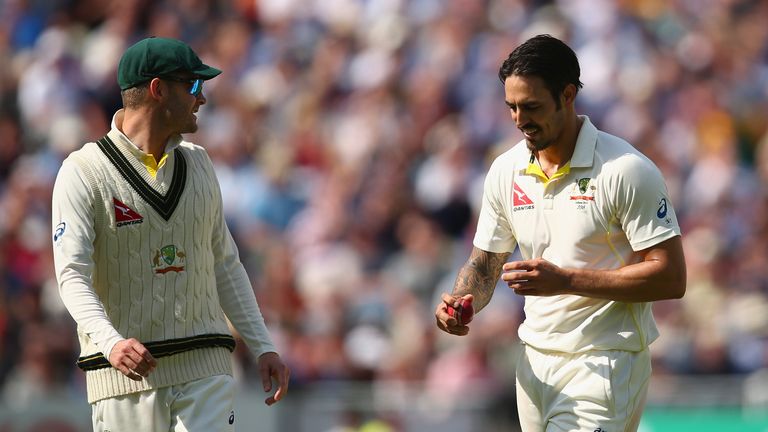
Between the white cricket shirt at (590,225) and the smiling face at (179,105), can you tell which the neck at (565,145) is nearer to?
the white cricket shirt at (590,225)

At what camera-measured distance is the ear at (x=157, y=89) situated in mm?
5711

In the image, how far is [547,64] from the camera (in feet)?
18.4

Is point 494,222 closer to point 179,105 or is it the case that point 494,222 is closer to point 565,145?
A: point 565,145

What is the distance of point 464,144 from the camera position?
13773mm

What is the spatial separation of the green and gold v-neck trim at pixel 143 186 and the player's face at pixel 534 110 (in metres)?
1.48

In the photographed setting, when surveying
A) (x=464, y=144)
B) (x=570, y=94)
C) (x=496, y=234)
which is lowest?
(x=496, y=234)

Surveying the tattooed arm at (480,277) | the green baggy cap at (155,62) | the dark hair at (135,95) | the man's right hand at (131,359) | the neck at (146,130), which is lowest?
the man's right hand at (131,359)

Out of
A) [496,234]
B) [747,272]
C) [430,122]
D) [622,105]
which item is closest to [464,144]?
[430,122]

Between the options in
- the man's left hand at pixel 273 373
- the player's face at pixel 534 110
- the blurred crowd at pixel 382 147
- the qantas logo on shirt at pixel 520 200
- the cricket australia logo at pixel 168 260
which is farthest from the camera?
the blurred crowd at pixel 382 147

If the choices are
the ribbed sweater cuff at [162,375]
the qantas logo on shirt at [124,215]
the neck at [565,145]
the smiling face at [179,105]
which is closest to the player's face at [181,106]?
the smiling face at [179,105]

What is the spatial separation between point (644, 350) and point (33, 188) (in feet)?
31.9

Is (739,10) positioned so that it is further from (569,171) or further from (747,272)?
(569,171)

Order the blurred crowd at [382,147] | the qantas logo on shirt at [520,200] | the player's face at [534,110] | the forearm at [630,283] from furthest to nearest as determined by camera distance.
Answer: the blurred crowd at [382,147]
the qantas logo on shirt at [520,200]
the player's face at [534,110]
the forearm at [630,283]

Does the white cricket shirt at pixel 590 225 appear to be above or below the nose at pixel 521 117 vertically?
below
